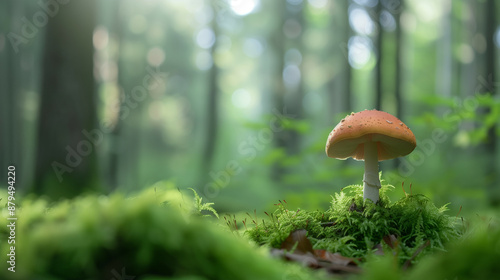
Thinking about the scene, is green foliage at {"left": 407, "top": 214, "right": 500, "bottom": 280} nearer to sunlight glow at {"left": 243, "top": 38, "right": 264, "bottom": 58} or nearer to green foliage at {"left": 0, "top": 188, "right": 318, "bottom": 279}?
green foliage at {"left": 0, "top": 188, "right": 318, "bottom": 279}

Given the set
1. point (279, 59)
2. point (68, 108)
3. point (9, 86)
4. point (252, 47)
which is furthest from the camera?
point (252, 47)

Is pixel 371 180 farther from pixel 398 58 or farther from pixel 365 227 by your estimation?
pixel 398 58

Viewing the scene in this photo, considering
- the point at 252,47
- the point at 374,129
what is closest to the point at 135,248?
the point at 374,129

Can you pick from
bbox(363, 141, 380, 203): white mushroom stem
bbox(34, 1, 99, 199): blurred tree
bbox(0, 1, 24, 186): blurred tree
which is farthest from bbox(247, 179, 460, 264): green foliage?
bbox(0, 1, 24, 186): blurred tree

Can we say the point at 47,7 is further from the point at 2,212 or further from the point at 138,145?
the point at 138,145

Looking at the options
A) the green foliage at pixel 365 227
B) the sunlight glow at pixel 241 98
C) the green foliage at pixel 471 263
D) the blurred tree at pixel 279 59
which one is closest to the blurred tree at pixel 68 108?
the green foliage at pixel 365 227

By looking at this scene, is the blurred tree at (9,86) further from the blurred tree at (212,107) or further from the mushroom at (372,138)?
the mushroom at (372,138)

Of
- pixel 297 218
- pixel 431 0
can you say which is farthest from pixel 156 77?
pixel 297 218
